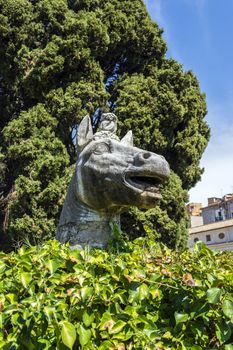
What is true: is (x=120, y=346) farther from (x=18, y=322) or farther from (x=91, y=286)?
(x=18, y=322)

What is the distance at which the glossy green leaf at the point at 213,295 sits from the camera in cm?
158

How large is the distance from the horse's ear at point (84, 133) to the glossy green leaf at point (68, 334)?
6.62ft

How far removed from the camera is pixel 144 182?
9.32ft

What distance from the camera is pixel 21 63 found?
12703 millimetres

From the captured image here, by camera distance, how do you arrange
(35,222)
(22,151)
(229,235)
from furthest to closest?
1. (229,235)
2. (22,151)
3. (35,222)

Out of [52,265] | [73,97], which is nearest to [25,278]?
[52,265]

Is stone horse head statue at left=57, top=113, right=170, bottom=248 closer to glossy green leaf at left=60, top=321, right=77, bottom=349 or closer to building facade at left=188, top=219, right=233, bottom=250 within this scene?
glossy green leaf at left=60, top=321, right=77, bottom=349

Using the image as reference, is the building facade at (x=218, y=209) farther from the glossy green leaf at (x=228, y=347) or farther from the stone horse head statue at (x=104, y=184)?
the glossy green leaf at (x=228, y=347)

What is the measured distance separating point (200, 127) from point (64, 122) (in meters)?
5.73

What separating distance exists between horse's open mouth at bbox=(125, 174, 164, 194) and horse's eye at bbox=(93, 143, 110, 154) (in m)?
0.35

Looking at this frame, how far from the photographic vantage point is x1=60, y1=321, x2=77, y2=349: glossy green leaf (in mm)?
1453

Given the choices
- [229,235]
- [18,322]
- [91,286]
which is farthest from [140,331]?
[229,235]

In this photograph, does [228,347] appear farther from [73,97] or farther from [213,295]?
[73,97]

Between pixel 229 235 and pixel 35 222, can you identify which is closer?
pixel 35 222
